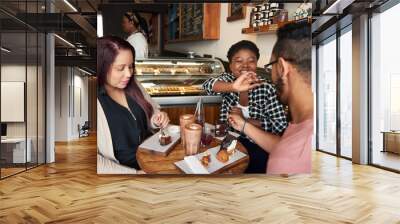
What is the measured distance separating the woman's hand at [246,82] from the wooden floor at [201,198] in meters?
1.32

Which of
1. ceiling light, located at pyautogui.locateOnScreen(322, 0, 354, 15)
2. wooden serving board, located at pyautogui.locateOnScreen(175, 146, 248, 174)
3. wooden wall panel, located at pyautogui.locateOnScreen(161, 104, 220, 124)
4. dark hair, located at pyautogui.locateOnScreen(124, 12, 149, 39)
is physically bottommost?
wooden serving board, located at pyautogui.locateOnScreen(175, 146, 248, 174)

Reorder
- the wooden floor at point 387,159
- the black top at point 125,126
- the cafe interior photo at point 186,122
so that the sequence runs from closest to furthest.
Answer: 1. the cafe interior photo at point 186,122
2. the black top at point 125,126
3. the wooden floor at point 387,159

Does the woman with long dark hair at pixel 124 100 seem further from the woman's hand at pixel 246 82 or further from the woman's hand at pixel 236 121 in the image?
the woman's hand at pixel 246 82

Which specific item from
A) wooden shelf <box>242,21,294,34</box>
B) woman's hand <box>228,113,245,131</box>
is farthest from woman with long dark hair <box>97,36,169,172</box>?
wooden shelf <box>242,21,294,34</box>

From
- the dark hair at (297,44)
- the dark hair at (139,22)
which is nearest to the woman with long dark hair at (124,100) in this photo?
the dark hair at (139,22)

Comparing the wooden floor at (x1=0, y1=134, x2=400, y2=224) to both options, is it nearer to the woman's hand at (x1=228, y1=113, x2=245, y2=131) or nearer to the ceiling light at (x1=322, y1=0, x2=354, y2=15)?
the woman's hand at (x1=228, y1=113, x2=245, y2=131)

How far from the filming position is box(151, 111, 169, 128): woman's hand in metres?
5.69

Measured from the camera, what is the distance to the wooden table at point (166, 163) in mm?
5672

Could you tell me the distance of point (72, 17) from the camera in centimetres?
759

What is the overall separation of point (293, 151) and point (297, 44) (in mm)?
1530

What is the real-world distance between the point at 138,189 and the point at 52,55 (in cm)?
414

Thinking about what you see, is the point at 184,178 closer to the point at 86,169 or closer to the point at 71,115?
the point at 86,169

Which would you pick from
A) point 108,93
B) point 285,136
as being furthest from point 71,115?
point 285,136

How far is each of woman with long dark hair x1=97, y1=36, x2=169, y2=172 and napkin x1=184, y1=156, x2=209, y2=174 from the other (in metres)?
0.59
